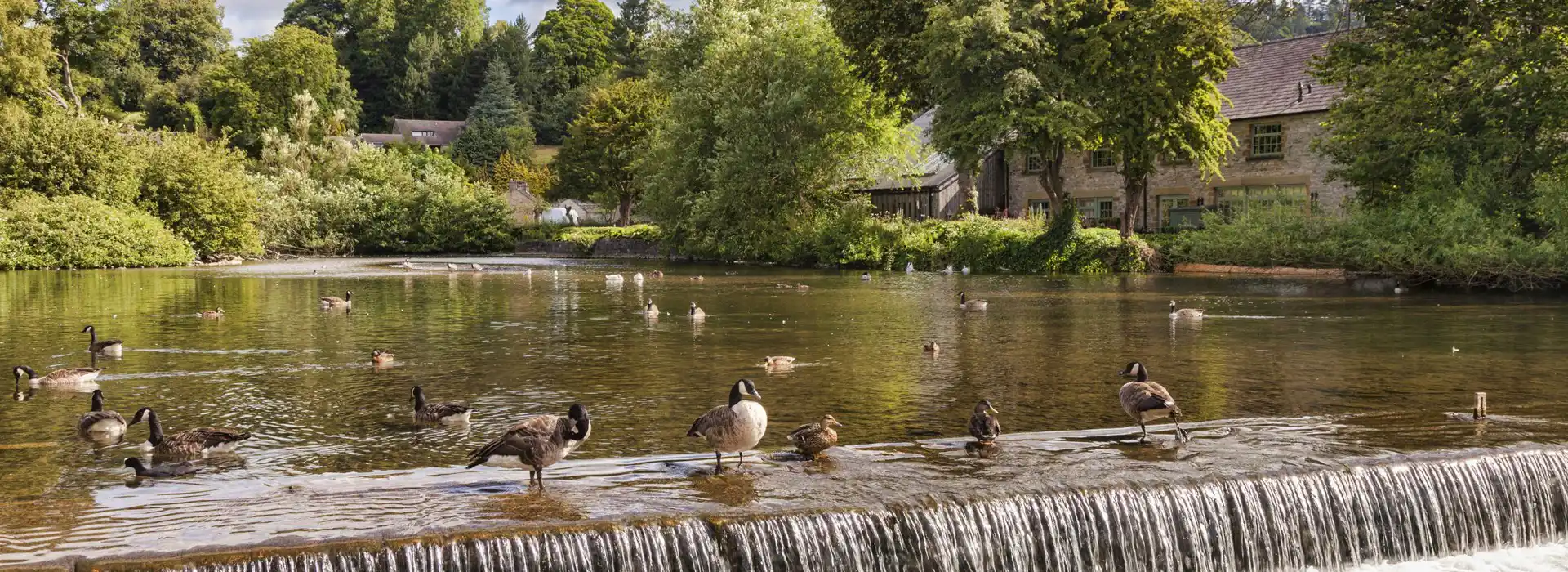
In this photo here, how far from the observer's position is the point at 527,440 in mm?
9930

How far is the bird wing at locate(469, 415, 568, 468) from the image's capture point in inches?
390

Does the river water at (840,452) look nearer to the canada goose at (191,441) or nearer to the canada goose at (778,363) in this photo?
the canada goose at (191,441)

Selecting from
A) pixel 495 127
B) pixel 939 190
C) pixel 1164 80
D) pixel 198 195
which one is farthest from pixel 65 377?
pixel 495 127

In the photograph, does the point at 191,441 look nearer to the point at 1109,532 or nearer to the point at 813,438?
the point at 813,438

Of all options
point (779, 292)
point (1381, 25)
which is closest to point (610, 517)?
point (779, 292)

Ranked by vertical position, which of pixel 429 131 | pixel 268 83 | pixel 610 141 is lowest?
pixel 610 141

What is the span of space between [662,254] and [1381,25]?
4483 cm

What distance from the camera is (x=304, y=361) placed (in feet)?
64.1

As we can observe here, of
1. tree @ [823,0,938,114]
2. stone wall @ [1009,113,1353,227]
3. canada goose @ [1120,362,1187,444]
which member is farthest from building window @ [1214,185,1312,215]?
canada goose @ [1120,362,1187,444]

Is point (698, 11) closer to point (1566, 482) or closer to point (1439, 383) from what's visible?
point (1439, 383)

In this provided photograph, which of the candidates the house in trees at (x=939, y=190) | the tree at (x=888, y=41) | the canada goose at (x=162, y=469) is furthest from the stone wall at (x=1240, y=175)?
the canada goose at (x=162, y=469)

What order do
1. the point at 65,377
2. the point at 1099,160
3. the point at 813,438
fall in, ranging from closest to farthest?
the point at 813,438, the point at 65,377, the point at 1099,160

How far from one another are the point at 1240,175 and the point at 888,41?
677 inches

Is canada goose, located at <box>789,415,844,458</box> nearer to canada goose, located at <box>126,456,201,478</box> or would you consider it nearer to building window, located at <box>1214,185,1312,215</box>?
canada goose, located at <box>126,456,201,478</box>
